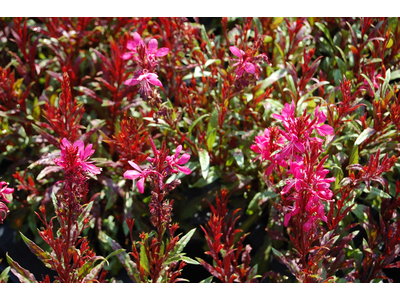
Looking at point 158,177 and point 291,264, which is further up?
point 158,177

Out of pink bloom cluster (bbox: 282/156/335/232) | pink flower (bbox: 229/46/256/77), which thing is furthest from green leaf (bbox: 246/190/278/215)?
pink flower (bbox: 229/46/256/77)

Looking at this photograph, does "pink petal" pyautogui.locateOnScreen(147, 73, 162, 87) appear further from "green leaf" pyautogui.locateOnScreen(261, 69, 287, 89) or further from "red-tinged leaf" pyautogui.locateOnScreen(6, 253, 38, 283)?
"red-tinged leaf" pyautogui.locateOnScreen(6, 253, 38, 283)

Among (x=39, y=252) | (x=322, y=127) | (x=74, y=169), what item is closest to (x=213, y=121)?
(x=322, y=127)

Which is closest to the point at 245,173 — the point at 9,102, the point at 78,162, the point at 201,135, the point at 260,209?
the point at 260,209

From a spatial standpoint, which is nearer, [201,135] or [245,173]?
[201,135]

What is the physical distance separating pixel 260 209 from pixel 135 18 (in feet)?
5.04

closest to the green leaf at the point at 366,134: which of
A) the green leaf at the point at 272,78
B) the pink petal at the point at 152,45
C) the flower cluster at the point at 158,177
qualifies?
the green leaf at the point at 272,78

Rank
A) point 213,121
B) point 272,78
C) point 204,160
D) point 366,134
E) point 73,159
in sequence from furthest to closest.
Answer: point 272,78, point 213,121, point 204,160, point 366,134, point 73,159

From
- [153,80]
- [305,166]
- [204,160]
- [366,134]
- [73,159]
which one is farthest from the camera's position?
[204,160]

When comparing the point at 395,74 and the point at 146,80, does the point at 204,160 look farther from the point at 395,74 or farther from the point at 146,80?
the point at 395,74

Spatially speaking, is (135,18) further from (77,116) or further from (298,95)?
(298,95)

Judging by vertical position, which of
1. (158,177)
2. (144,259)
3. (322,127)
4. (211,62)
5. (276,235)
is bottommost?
(276,235)

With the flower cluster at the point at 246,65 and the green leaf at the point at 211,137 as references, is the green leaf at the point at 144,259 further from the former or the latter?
the flower cluster at the point at 246,65

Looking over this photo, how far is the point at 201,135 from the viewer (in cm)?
222
